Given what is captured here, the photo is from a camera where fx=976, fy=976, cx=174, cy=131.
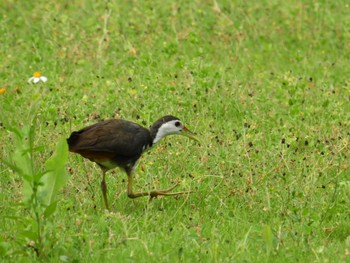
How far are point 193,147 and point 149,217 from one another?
1.66 metres

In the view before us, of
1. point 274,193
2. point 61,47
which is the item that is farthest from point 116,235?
point 61,47

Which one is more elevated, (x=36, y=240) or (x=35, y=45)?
(x=36, y=240)

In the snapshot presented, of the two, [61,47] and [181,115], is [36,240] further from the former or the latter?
[61,47]

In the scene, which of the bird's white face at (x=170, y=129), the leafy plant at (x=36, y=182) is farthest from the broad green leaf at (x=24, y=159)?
the bird's white face at (x=170, y=129)

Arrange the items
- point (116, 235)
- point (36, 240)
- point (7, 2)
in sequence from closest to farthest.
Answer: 1. point (36, 240)
2. point (116, 235)
3. point (7, 2)

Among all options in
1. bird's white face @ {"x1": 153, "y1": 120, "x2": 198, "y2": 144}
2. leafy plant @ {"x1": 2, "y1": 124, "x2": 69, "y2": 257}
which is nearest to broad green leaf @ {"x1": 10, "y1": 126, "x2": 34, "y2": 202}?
leafy plant @ {"x1": 2, "y1": 124, "x2": 69, "y2": 257}

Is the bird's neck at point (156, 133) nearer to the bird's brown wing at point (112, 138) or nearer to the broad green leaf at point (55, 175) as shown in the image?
the bird's brown wing at point (112, 138)

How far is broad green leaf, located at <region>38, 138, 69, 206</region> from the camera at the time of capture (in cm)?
692

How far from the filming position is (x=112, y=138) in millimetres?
7996

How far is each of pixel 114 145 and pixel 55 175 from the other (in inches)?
41.9

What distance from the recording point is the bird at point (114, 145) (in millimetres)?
7844

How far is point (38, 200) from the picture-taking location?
6809 mm

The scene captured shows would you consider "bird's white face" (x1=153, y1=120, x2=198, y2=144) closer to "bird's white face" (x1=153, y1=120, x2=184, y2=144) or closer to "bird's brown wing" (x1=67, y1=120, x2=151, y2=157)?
"bird's white face" (x1=153, y1=120, x2=184, y2=144)

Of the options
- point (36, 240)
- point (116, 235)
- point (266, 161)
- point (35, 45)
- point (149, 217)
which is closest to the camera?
point (36, 240)
